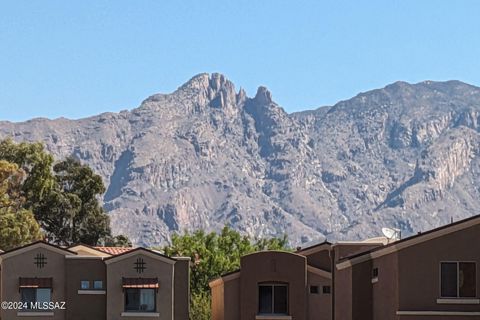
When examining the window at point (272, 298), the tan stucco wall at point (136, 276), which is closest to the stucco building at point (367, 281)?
the window at point (272, 298)

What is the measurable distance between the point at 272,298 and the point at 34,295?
40.1ft

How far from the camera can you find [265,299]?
74500mm

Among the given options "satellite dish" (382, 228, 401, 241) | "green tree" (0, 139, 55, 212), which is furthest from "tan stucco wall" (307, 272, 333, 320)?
"green tree" (0, 139, 55, 212)

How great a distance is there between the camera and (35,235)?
355ft

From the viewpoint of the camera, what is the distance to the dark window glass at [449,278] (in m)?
54.2

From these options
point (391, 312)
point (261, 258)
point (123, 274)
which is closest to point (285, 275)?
point (261, 258)

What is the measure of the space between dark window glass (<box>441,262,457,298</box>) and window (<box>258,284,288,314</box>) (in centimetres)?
2082

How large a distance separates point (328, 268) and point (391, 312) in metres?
20.6

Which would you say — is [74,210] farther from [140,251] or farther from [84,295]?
[140,251]

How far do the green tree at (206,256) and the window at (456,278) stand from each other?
154ft

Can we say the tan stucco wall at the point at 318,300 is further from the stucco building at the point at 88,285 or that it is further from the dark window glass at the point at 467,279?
the dark window glass at the point at 467,279

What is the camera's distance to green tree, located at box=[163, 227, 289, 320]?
104000mm

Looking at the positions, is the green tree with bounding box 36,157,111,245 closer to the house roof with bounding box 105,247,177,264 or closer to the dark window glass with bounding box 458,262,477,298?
the house roof with bounding box 105,247,177,264

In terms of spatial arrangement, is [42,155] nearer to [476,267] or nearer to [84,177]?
[84,177]
